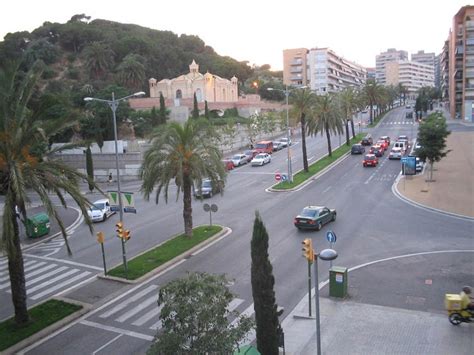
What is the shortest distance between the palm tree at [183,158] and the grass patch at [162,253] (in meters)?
0.93

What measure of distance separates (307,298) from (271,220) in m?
11.8

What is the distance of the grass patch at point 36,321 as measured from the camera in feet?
→ 49.3

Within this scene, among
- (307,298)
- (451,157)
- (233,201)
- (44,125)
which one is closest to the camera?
(44,125)

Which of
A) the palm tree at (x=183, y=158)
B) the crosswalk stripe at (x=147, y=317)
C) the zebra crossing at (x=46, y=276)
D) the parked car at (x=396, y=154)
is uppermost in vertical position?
the palm tree at (x=183, y=158)

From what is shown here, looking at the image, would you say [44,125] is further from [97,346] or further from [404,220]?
[404,220]

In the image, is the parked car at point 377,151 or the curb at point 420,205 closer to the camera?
the curb at point 420,205

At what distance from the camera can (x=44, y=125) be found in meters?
16.2

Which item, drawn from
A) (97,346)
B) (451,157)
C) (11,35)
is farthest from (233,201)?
(11,35)

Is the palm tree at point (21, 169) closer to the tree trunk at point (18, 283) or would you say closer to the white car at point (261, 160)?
the tree trunk at point (18, 283)

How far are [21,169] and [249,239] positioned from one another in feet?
43.0

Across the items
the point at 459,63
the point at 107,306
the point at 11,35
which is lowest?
the point at 107,306

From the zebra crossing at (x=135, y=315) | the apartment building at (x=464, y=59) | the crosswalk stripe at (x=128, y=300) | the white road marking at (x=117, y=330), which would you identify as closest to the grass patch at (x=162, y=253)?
the crosswalk stripe at (x=128, y=300)

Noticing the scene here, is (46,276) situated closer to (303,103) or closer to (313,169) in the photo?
(303,103)

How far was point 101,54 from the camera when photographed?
105m
